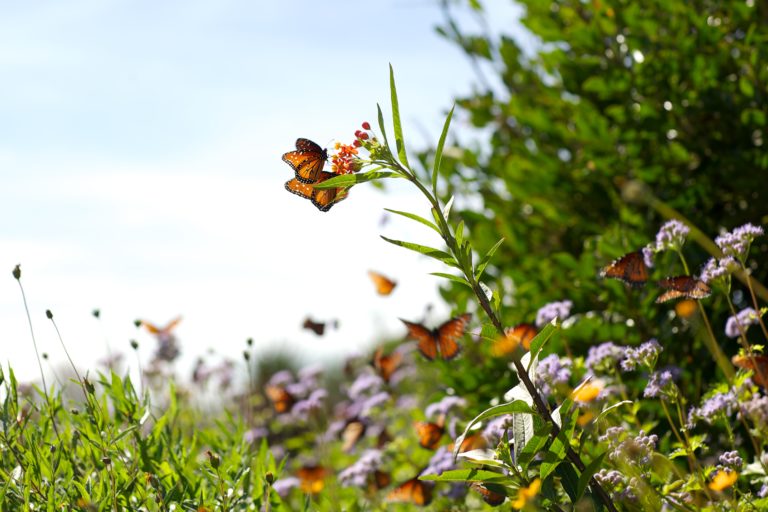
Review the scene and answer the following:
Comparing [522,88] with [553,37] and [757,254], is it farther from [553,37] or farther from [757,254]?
[757,254]

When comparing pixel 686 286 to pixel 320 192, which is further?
pixel 686 286

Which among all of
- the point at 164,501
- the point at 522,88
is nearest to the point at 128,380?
the point at 164,501

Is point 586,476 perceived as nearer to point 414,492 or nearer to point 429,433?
point 414,492

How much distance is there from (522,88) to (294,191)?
3.09 metres

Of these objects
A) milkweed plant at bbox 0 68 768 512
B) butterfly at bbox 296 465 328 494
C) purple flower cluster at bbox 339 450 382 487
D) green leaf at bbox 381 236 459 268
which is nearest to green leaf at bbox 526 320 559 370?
milkweed plant at bbox 0 68 768 512

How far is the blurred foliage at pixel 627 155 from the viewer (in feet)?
12.4

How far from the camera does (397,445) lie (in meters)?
4.32

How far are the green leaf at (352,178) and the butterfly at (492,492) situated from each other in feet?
2.89

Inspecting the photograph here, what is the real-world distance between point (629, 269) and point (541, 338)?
0.89 m

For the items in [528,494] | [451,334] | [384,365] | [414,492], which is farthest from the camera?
[384,365]

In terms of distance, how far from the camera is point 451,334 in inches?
142

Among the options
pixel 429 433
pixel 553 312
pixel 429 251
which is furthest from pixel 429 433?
pixel 429 251

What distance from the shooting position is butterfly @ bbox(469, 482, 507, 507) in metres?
2.26

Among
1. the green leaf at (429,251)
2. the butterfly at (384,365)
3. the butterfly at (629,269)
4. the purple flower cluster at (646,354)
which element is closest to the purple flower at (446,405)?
the butterfly at (384,365)
